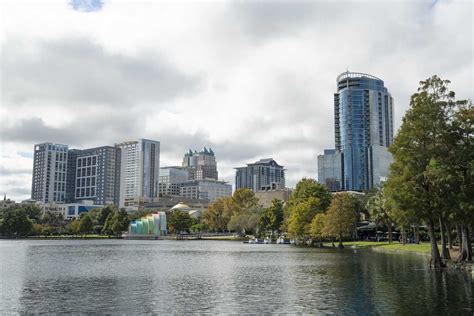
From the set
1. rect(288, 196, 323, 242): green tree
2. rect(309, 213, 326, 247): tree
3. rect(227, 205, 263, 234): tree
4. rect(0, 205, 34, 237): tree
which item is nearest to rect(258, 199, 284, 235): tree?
rect(227, 205, 263, 234): tree

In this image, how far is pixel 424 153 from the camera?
48.9m

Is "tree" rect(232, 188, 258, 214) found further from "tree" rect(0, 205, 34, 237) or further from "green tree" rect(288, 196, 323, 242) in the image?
"tree" rect(0, 205, 34, 237)

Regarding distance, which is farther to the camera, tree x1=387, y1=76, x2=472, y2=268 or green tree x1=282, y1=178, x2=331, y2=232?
green tree x1=282, y1=178, x2=331, y2=232

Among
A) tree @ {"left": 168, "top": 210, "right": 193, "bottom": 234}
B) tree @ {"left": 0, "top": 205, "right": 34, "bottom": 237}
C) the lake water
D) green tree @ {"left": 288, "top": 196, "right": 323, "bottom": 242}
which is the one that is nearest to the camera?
the lake water

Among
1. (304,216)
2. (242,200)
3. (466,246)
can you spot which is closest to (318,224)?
(304,216)

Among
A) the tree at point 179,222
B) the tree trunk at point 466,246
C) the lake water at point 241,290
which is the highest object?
the tree at point 179,222

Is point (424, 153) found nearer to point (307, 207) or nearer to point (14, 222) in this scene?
point (307, 207)

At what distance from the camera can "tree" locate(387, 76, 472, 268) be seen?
48656 millimetres

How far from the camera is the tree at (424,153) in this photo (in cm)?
4866

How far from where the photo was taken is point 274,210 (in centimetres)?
15038

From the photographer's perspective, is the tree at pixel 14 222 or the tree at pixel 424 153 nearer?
A: the tree at pixel 424 153

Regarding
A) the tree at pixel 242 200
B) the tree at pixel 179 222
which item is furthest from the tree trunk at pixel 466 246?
the tree at pixel 179 222

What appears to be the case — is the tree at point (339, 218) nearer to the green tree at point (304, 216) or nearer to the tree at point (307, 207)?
the green tree at point (304, 216)

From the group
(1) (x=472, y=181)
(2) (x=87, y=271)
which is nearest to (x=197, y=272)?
(2) (x=87, y=271)
